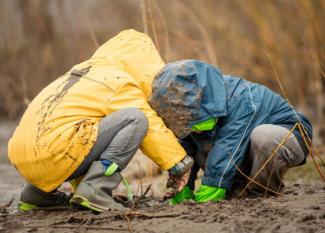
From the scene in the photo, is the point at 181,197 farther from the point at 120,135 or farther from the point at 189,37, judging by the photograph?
the point at 189,37

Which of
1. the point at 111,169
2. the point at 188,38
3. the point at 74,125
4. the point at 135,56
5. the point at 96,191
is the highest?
the point at 135,56

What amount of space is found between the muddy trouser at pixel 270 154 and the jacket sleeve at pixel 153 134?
450mm

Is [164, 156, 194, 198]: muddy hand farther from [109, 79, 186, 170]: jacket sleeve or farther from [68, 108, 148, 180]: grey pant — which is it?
[68, 108, 148, 180]: grey pant

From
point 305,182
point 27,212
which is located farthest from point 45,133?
point 305,182

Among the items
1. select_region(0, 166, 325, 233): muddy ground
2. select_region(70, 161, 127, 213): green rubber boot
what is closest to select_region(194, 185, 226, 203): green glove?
select_region(0, 166, 325, 233): muddy ground

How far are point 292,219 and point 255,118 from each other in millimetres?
939

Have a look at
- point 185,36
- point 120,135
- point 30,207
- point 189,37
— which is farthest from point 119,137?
point 189,37

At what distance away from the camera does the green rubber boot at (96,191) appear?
3.56m

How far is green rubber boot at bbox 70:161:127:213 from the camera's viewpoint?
3561 millimetres

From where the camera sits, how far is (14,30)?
1078 centimetres

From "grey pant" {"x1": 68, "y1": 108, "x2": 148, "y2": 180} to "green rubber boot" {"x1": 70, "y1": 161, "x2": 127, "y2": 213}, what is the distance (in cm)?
7

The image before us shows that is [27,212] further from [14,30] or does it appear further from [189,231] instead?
[14,30]

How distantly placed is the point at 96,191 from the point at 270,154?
3.34 feet

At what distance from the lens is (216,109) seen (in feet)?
12.2
